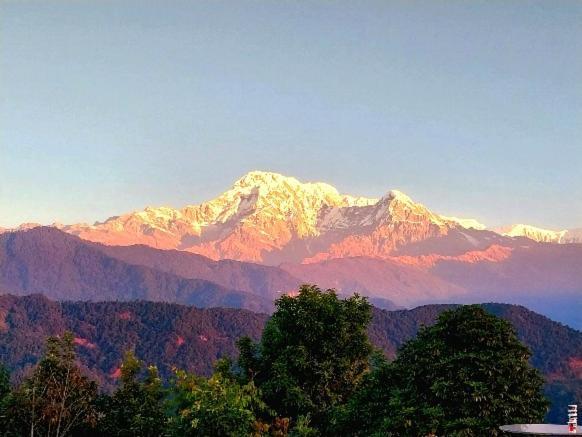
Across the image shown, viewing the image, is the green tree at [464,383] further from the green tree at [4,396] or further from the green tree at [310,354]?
the green tree at [4,396]

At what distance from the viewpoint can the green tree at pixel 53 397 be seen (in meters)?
43.8

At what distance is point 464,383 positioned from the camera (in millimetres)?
35375

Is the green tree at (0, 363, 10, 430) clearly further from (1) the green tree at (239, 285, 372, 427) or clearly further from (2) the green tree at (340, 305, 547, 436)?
(2) the green tree at (340, 305, 547, 436)

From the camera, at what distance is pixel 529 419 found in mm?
35438

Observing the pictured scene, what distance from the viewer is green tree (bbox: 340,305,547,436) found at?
115ft

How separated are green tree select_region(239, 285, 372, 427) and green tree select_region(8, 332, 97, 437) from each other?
11.5 metres

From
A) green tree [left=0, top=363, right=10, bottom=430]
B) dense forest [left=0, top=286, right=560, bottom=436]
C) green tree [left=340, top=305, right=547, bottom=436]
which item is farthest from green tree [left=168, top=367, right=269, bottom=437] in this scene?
green tree [left=0, top=363, right=10, bottom=430]

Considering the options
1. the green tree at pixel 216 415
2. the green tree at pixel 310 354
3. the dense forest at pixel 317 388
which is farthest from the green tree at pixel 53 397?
the green tree at pixel 310 354

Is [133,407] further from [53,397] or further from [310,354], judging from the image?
[310,354]

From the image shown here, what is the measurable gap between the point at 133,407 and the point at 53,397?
29.8 feet

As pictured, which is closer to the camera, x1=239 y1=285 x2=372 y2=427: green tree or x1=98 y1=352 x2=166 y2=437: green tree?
x1=239 y1=285 x2=372 y2=427: green tree

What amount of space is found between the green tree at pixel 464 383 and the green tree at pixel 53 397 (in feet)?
57.0

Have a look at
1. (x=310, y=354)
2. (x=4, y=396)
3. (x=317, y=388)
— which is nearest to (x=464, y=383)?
(x=317, y=388)

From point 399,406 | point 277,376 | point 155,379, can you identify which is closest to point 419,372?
point 399,406
